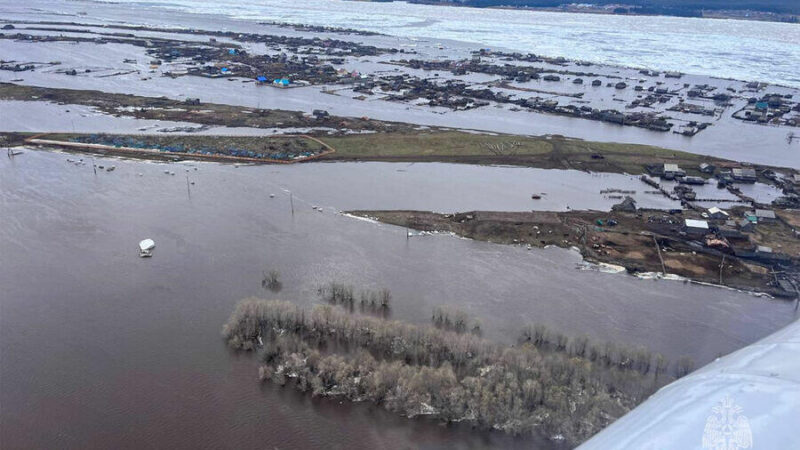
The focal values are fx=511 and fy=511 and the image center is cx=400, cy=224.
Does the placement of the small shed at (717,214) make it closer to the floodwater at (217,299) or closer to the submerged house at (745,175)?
the submerged house at (745,175)

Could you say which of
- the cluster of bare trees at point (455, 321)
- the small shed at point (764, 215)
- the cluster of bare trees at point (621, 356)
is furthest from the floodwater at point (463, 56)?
the cluster of bare trees at point (621, 356)

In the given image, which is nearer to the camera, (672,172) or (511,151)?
(672,172)

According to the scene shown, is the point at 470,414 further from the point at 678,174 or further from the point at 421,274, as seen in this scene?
the point at 678,174

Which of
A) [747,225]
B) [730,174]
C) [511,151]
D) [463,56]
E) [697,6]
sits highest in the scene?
[697,6]

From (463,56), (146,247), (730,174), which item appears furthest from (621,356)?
(463,56)

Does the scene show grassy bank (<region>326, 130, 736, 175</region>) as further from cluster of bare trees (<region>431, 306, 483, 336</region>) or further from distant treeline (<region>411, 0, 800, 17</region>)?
distant treeline (<region>411, 0, 800, 17</region>)

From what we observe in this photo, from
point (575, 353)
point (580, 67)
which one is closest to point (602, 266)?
point (575, 353)

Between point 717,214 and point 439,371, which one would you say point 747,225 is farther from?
point 439,371
